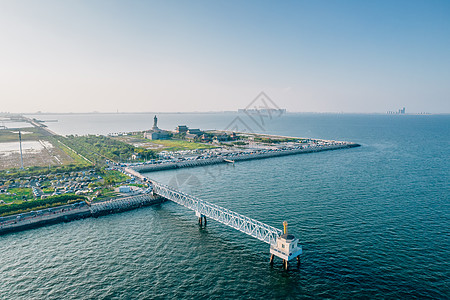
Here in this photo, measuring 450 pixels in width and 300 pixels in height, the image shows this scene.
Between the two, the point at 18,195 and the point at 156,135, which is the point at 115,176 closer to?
the point at 18,195

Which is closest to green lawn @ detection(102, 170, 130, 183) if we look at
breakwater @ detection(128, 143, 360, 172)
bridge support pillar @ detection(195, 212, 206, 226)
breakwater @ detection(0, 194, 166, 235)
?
breakwater @ detection(128, 143, 360, 172)

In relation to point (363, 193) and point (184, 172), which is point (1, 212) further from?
point (363, 193)

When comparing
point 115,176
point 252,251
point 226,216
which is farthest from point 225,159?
point 252,251

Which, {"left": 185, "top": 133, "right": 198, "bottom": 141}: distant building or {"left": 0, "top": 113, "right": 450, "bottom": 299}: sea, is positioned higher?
{"left": 185, "top": 133, "right": 198, "bottom": 141}: distant building

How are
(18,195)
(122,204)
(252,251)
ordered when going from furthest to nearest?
1. (18,195)
2. (122,204)
3. (252,251)

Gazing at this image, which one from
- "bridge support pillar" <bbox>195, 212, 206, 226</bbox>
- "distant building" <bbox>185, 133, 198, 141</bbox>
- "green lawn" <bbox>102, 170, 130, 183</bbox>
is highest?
"distant building" <bbox>185, 133, 198, 141</bbox>

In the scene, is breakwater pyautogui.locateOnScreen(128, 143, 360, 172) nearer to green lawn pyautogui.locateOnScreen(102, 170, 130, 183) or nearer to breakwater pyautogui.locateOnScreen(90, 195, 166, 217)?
green lawn pyautogui.locateOnScreen(102, 170, 130, 183)

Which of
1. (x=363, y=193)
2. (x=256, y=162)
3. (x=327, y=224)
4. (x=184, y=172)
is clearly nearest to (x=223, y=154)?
(x=256, y=162)
